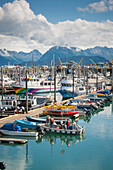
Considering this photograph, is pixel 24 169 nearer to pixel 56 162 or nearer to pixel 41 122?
pixel 56 162

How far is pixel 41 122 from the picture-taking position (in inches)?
1316

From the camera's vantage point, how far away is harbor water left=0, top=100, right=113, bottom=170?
20.5 metres

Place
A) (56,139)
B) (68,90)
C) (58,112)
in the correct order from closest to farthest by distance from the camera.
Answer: (56,139), (58,112), (68,90)

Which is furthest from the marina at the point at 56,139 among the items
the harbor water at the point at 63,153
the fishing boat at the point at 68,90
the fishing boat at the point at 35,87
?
the fishing boat at the point at 35,87

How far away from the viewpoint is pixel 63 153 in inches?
933

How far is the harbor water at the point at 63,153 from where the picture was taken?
20.5 m

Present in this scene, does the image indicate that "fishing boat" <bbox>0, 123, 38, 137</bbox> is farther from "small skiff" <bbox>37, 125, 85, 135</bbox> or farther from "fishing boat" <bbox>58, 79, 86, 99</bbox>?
"fishing boat" <bbox>58, 79, 86, 99</bbox>

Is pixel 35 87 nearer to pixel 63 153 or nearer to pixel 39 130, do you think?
pixel 39 130

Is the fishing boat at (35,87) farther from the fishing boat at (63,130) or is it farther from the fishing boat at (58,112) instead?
the fishing boat at (63,130)

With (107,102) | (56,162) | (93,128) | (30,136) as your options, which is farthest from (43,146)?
(107,102)

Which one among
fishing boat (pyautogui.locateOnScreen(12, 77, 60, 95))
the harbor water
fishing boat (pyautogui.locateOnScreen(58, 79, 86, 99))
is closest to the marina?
the harbor water

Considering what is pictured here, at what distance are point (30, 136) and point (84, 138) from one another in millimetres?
6296

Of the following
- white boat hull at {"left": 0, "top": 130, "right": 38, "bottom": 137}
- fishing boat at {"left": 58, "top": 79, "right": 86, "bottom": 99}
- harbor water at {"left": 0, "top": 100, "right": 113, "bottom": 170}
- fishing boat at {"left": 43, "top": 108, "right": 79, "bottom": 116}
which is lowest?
harbor water at {"left": 0, "top": 100, "right": 113, "bottom": 170}

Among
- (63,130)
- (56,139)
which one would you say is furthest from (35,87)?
(56,139)
